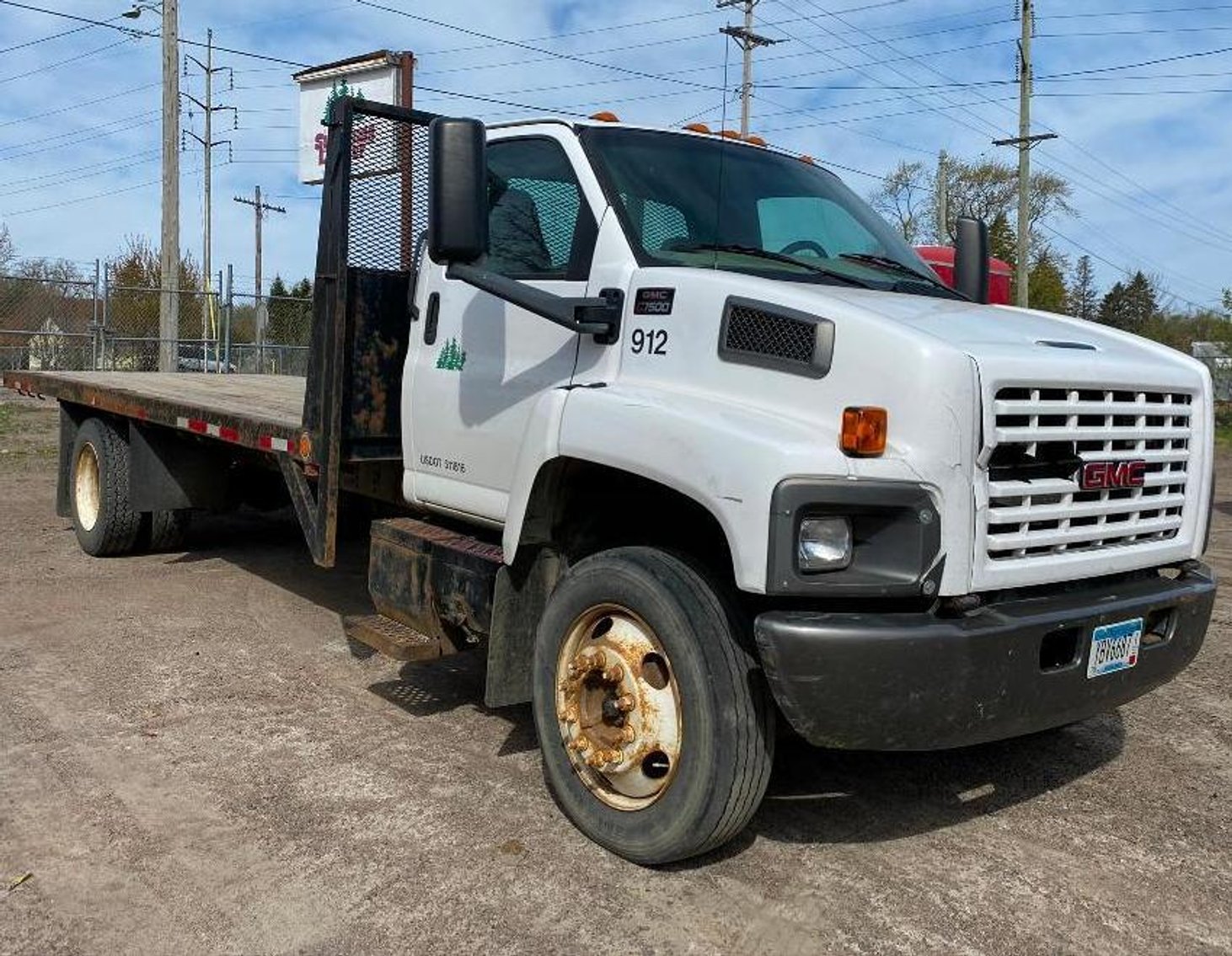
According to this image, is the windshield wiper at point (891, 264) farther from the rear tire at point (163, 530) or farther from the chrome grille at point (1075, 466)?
the rear tire at point (163, 530)

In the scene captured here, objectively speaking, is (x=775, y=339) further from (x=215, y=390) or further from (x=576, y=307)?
(x=215, y=390)

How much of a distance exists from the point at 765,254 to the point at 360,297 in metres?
1.82

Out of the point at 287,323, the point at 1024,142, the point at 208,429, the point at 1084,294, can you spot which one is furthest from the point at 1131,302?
the point at 208,429

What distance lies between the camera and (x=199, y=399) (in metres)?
6.93

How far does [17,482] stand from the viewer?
12.0 metres

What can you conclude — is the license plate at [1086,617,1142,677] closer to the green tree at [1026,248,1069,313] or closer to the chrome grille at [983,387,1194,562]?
the chrome grille at [983,387,1194,562]

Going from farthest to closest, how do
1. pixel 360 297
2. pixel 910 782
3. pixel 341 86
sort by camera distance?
pixel 341 86, pixel 360 297, pixel 910 782

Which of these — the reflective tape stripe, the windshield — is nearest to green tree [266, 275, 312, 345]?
the reflective tape stripe

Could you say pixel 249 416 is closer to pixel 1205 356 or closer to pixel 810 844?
pixel 810 844

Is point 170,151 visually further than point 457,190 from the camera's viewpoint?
Yes

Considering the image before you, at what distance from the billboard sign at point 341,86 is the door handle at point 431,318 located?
5273mm

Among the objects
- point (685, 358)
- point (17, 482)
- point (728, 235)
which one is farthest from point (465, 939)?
point (17, 482)

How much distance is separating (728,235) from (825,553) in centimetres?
149

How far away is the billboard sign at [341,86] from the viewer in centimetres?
1152
